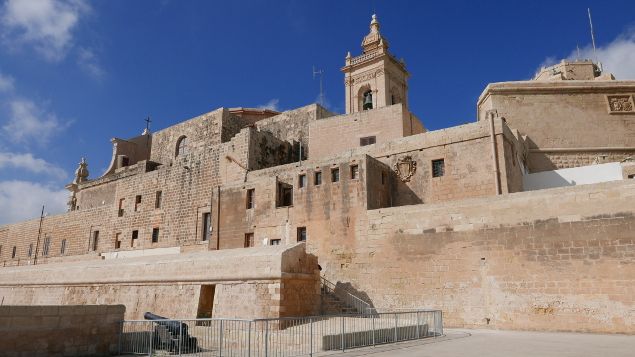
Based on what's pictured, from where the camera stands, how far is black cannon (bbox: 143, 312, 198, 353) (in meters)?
10.8

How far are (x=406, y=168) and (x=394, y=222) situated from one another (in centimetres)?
351

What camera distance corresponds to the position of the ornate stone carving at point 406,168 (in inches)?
744

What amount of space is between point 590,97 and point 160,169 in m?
23.2

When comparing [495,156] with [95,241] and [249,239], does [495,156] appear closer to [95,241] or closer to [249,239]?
[249,239]

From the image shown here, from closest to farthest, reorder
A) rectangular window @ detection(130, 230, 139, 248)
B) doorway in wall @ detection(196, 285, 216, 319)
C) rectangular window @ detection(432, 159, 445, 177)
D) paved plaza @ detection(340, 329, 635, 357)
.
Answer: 1. paved plaza @ detection(340, 329, 635, 357)
2. doorway in wall @ detection(196, 285, 216, 319)
3. rectangular window @ detection(432, 159, 445, 177)
4. rectangular window @ detection(130, 230, 139, 248)

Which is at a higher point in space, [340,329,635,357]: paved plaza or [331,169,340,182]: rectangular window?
[331,169,340,182]: rectangular window

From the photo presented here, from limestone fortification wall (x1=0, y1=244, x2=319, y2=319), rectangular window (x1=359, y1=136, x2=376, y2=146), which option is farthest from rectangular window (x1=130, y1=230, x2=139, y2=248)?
rectangular window (x1=359, y1=136, x2=376, y2=146)

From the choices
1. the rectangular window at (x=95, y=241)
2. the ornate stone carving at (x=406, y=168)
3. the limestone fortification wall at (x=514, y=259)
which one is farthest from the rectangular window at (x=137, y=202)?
the ornate stone carving at (x=406, y=168)

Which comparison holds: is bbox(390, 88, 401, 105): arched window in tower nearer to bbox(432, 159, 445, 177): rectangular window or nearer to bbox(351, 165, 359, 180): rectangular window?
bbox(432, 159, 445, 177): rectangular window

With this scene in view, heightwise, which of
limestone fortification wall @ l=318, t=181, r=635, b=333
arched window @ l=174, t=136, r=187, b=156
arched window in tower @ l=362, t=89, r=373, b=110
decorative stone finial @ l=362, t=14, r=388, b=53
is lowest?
limestone fortification wall @ l=318, t=181, r=635, b=333

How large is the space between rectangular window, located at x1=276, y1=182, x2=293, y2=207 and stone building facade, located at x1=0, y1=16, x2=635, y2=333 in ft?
0.23

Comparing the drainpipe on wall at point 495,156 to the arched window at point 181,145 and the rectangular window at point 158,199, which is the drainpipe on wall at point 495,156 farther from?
the arched window at point 181,145

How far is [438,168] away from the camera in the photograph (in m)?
18.4

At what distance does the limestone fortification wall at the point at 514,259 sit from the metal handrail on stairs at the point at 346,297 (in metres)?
0.45
